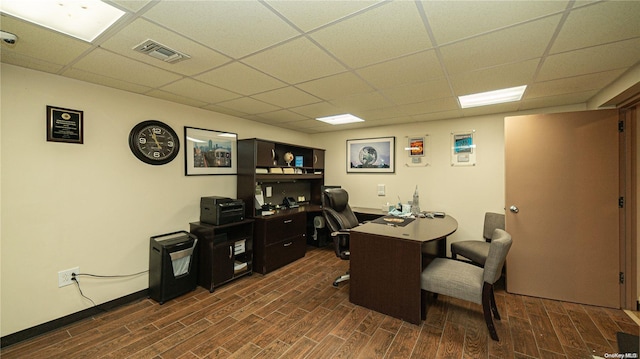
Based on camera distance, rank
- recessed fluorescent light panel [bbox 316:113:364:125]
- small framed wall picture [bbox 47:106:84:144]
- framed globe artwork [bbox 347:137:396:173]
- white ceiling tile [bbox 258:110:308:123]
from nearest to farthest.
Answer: small framed wall picture [bbox 47:106:84:144] → white ceiling tile [bbox 258:110:308:123] → recessed fluorescent light panel [bbox 316:113:364:125] → framed globe artwork [bbox 347:137:396:173]

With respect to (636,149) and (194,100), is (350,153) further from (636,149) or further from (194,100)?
(636,149)

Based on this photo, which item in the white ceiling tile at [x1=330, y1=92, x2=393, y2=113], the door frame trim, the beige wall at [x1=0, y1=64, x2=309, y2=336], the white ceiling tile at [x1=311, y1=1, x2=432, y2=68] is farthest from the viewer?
the white ceiling tile at [x1=330, y1=92, x2=393, y2=113]

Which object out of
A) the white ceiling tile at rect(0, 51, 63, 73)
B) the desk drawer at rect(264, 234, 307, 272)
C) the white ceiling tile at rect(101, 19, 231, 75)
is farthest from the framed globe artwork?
the white ceiling tile at rect(0, 51, 63, 73)

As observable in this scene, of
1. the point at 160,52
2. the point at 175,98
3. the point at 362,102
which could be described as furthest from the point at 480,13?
the point at 175,98

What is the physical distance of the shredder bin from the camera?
2641mm

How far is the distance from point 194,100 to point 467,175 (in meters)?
4.04

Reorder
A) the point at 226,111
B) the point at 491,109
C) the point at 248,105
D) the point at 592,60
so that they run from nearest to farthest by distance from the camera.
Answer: the point at 592,60, the point at 248,105, the point at 491,109, the point at 226,111

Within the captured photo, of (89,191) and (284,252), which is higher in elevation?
(89,191)

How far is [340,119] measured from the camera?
13.4 ft

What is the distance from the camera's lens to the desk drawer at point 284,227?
347 cm

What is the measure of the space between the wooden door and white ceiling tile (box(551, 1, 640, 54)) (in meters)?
1.27

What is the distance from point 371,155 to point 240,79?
2993 mm

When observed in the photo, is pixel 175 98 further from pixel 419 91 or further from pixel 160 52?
pixel 419 91

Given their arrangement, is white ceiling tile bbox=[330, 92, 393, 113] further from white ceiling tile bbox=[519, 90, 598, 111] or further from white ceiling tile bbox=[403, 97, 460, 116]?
white ceiling tile bbox=[519, 90, 598, 111]
